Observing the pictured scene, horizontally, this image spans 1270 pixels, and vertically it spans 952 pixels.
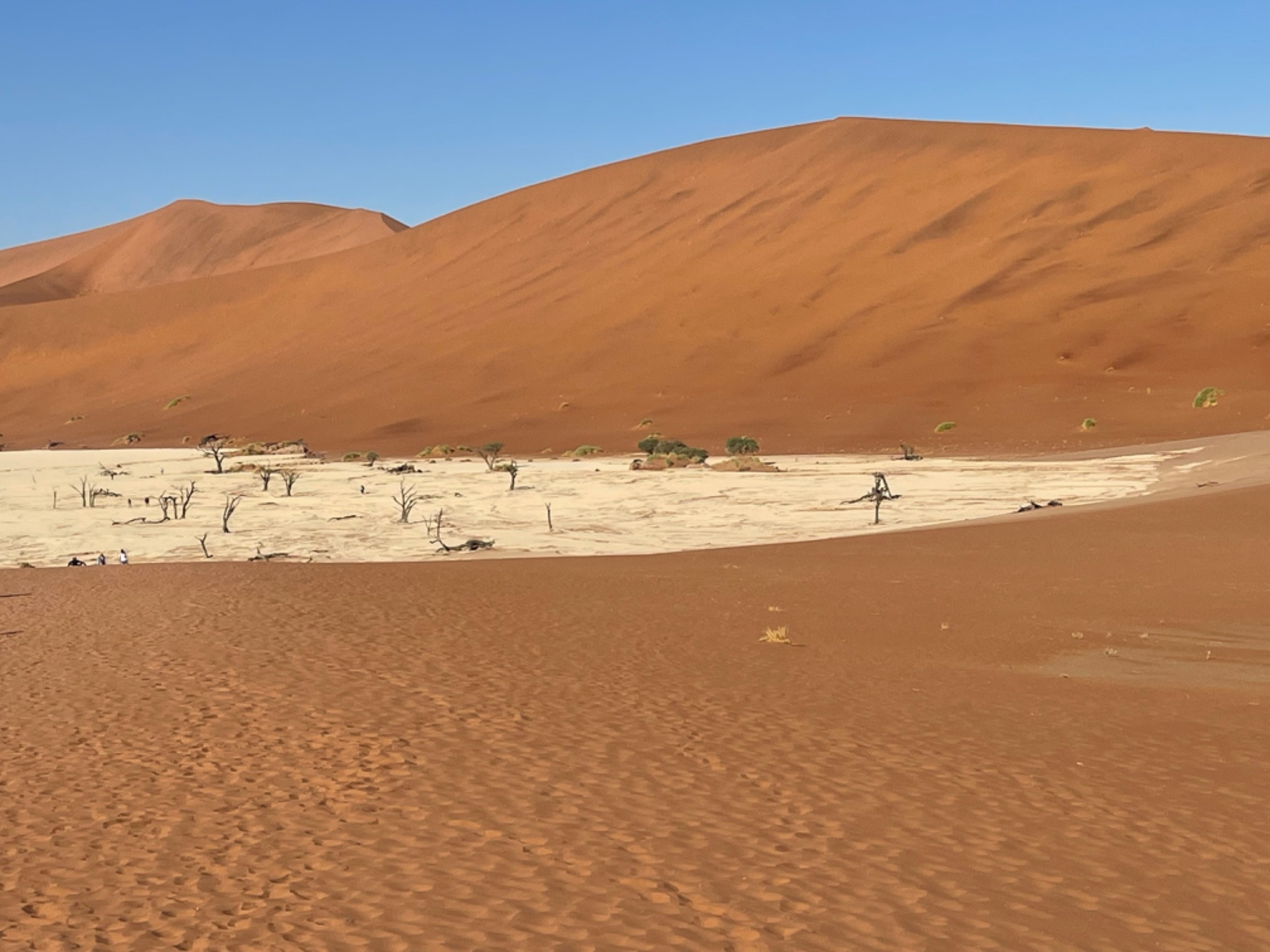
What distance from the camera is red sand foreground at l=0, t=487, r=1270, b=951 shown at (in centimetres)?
530

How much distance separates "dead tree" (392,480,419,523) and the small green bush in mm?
24997

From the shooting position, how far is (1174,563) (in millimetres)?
16078

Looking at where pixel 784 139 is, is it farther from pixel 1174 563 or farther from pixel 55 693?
pixel 55 693

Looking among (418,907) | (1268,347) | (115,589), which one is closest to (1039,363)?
(1268,347)

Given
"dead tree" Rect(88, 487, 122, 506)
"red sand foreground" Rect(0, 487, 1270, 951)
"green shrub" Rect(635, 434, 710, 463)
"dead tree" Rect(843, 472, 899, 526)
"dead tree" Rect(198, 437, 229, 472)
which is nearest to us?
"red sand foreground" Rect(0, 487, 1270, 951)

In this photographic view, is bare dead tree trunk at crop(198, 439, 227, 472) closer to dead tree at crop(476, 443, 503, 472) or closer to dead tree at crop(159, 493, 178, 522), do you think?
dead tree at crop(476, 443, 503, 472)

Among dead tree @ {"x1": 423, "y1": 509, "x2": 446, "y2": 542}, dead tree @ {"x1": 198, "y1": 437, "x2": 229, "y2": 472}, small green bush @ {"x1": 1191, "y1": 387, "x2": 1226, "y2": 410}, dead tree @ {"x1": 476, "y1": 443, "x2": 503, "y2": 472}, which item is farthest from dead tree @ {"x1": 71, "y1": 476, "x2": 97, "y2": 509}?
small green bush @ {"x1": 1191, "y1": 387, "x2": 1226, "y2": 410}

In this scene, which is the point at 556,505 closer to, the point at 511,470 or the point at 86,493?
the point at 511,470

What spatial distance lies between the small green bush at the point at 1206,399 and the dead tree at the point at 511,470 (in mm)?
21691

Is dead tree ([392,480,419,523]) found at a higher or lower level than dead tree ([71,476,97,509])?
lower

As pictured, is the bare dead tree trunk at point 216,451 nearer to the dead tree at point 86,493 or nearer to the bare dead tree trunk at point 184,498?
the dead tree at point 86,493

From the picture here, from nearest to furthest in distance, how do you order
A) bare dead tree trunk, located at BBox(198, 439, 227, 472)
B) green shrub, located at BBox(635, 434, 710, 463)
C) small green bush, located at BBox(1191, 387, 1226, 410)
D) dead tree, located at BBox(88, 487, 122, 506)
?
dead tree, located at BBox(88, 487, 122, 506) → green shrub, located at BBox(635, 434, 710, 463) → small green bush, located at BBox(1191, 387, 1226, 410) → bare dead tree trunk, located at BBox(198, 439, 227, 472)

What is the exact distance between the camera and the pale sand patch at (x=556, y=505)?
862 inches

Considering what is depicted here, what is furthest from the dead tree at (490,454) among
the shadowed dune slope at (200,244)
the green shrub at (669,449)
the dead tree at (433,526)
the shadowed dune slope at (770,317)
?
the shadowed dune slope at (200,244)
